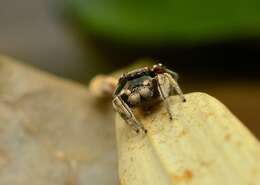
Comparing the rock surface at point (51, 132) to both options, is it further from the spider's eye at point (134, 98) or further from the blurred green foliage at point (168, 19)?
the blurred green foliage at point (168, 19)

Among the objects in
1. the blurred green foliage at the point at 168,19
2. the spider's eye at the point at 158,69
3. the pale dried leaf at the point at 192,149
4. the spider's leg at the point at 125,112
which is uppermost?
the blurred green foliage at the point at 168,19

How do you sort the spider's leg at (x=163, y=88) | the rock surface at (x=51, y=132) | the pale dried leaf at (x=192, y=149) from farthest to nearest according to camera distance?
the rock surface at (x=51, y=132) → the spider's leg at (x=163, y=88) → the pale dried leaf at (x=192, y=149)

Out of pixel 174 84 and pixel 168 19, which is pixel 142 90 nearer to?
pixel 174 84

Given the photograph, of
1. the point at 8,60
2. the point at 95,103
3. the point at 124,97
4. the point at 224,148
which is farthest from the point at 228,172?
the point at 8,60

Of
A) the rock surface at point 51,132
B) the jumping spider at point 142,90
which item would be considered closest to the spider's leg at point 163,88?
the jumping spider at point 142,90

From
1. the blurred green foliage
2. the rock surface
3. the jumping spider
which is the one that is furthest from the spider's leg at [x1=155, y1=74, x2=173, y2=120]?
the blurred green foliage

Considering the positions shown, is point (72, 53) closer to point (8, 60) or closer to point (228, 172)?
point (8, 60)

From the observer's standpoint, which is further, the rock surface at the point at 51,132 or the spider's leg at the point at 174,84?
the rock surface at the point at 51,132
